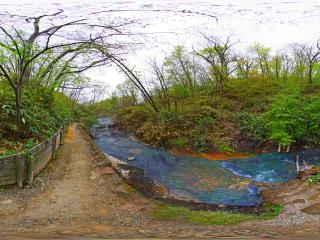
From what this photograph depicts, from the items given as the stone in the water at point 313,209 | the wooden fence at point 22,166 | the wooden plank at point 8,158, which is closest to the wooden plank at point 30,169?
the wooden fence at point 22,166

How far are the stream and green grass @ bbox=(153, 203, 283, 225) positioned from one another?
164cm

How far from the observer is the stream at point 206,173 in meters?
12.7

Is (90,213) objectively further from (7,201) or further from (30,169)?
(30,169)

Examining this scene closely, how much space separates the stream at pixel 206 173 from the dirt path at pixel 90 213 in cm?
210

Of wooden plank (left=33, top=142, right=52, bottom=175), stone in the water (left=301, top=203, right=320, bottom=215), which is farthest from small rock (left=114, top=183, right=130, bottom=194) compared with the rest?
stone in the water (left=301, top=203, right=320, bottom=215)

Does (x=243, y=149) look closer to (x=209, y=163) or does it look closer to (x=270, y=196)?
(x=209, y=163)

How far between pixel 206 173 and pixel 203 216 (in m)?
6.72

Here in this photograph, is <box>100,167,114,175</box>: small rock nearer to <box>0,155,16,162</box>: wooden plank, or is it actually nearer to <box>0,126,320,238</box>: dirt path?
<box>0,126,320,238</box>: dirt path

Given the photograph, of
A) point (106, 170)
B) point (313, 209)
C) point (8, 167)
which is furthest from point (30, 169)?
point (313, 209)

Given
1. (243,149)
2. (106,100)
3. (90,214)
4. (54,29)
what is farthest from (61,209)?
(106,100)

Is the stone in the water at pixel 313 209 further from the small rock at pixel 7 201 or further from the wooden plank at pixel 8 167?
the wooden plank at pixel 8 167

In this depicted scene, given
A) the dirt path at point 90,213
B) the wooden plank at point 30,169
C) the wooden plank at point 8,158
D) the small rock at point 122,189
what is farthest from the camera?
the small rock at point 122,189

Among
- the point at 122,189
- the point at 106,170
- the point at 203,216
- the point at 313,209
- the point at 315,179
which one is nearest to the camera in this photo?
the point at 203,216

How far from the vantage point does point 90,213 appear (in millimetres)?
9055
